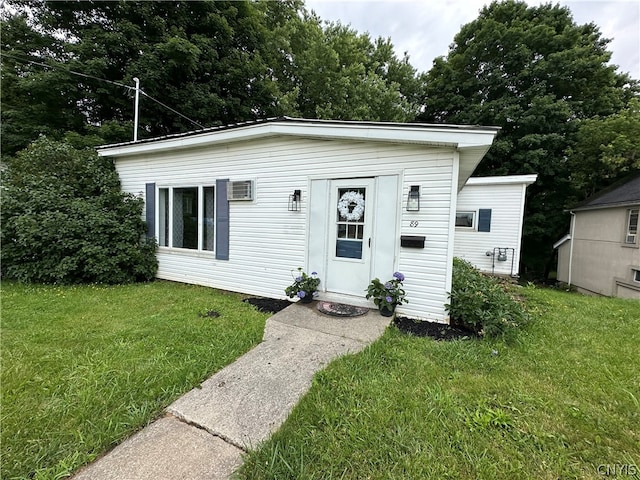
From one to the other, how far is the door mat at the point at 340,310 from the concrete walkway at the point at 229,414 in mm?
531

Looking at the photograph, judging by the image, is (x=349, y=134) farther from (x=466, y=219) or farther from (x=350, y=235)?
(x=466, y=219)

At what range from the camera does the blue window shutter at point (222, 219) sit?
16.7 feet

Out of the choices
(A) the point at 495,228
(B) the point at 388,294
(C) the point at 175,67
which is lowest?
(B) the point at 388,294

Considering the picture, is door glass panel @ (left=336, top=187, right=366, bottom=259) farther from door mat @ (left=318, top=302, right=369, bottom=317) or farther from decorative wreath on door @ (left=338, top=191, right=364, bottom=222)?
door mat @ (left=318, top=302, right=369, bottom=317)

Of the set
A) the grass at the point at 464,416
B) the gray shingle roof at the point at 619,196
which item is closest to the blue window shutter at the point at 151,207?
the grass at the point at 464,416

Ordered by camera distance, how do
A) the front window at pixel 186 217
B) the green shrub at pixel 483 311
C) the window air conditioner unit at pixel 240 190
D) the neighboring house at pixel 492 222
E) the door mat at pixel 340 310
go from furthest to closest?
1. the neighboring house at pixel 492 222
2. the front window at pixel 186 217
3. the window air conditioner unit at pixel 240 190
4. the door mat at pixel 340 310
5. the green shrub at pixel 483 311

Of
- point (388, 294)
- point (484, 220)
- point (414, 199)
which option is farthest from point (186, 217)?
point (484, 220)

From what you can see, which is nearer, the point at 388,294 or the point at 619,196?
the point at 388,294

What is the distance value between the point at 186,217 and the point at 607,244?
14.0m

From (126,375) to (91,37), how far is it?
12785 millimetres

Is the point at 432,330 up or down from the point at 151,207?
down

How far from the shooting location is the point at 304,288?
4.25m

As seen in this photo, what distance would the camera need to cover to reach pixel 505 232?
9.16 meters

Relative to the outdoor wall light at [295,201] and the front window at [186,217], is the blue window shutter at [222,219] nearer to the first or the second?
the front window at [186,217]
